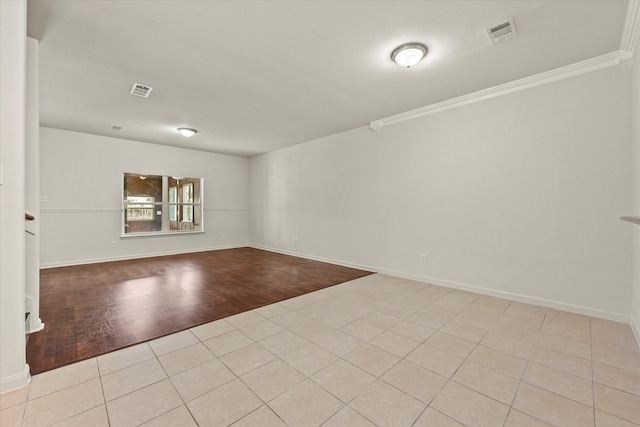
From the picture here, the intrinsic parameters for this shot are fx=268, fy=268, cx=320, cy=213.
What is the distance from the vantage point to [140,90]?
137 inches

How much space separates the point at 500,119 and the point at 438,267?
7.04 feet

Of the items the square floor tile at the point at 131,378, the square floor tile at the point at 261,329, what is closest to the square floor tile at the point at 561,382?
the square floor tile at the point at 261,329

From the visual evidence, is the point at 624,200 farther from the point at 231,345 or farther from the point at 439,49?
the point at 231,345

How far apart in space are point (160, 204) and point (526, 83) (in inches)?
285

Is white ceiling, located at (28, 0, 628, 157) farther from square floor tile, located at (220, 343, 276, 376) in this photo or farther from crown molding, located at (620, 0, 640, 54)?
square floor tile, located at (220, 343, 276, 376)

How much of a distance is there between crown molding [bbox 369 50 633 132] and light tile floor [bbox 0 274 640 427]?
2.62 m

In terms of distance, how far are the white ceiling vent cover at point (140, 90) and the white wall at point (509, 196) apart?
331cm

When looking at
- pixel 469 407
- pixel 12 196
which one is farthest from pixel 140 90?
Answer: pixel 469 407

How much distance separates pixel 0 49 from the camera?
160cm

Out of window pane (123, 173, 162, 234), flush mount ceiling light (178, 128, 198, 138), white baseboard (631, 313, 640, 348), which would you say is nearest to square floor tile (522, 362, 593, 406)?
white baseboard (631, 313, 640, 348)

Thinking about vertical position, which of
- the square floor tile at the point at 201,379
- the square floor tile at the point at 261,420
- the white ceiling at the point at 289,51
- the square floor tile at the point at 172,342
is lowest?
the square floor tile at the point at 172,342

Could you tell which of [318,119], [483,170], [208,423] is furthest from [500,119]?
[208,423]

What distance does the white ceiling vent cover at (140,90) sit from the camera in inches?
133

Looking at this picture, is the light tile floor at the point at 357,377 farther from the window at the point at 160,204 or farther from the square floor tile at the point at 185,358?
the window at the point at 160,204
